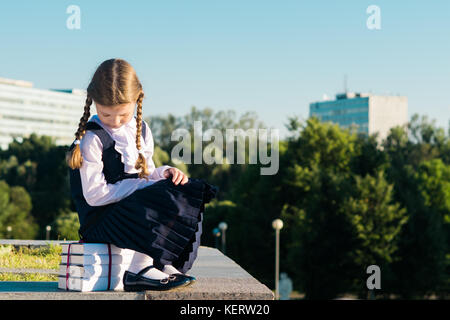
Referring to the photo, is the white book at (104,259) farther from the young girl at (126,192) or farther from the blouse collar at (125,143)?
the blouse collar at (125,143)

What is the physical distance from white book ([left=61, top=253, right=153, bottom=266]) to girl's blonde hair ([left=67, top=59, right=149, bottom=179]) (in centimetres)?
58

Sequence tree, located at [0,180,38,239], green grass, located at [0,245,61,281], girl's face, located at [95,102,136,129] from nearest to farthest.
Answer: girl's face, located at [95,102,136,129] → green grass, located at [0,245,61,281] → tree, located at [0,180,38,239]

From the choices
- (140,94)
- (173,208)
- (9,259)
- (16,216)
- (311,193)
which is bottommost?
(16,216)

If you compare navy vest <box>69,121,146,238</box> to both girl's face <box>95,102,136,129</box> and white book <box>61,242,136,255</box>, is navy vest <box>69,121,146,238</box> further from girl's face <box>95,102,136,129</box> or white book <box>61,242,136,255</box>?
white book <box>61,242,136,255</box>

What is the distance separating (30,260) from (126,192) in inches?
107

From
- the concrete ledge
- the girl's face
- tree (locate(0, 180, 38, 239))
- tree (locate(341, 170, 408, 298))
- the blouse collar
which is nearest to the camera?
the concrete ledge

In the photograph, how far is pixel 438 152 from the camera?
242 ft

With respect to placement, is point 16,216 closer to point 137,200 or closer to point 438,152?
point 438,152

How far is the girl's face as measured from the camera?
4254 mm

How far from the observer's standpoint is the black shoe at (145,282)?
4184 mm

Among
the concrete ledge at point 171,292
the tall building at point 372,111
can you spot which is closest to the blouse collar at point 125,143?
the concrete ledge at point 171,292

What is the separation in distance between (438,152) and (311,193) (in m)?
38.8

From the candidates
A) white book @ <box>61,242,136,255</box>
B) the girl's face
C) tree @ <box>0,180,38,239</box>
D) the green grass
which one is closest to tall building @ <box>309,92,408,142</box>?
tree @ <box>0,180,38,239</box>
